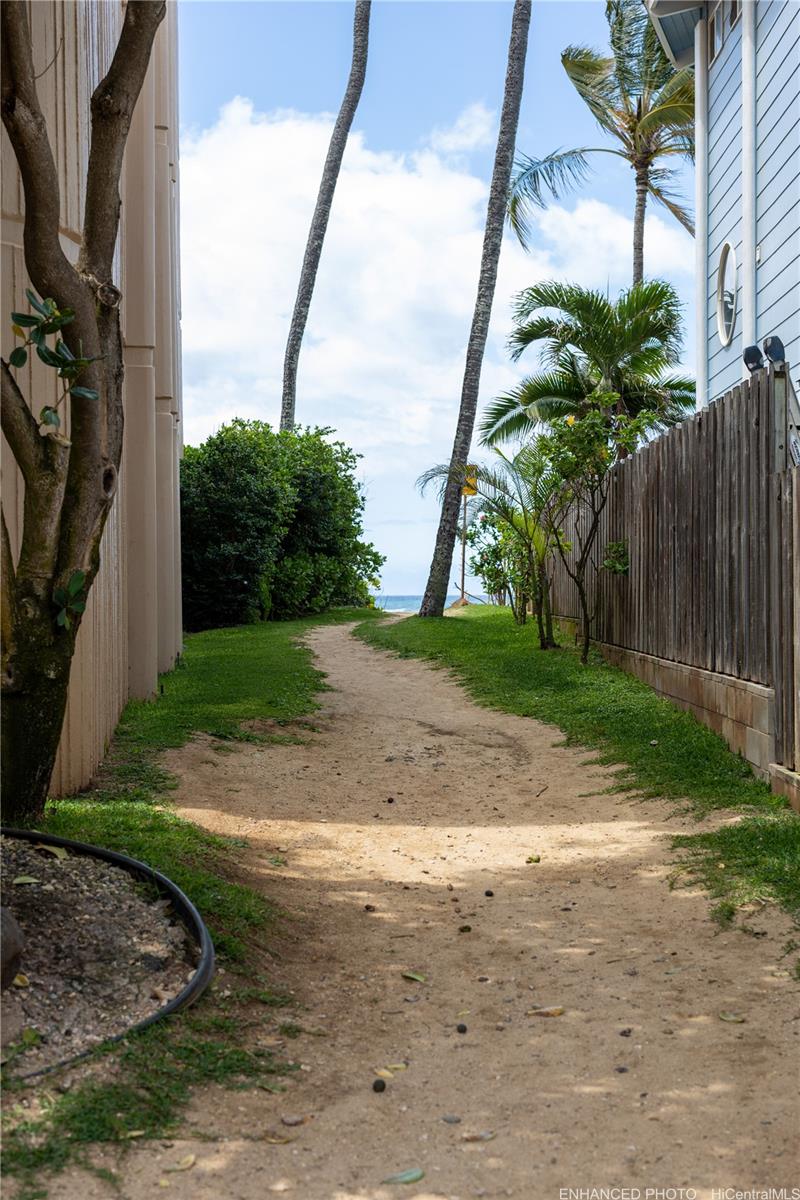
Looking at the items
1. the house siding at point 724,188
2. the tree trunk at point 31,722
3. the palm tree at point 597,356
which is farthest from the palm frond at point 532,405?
the tree trunk at point 31,722

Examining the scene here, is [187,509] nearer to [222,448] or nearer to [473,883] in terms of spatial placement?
[222,448]

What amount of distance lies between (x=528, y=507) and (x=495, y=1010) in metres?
10.8

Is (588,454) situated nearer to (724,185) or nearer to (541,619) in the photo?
(541,619)

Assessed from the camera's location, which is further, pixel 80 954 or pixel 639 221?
pixel 639 221

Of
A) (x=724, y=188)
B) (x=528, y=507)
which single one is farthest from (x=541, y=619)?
(x=724, y=188)

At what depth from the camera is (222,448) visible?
1942 cm

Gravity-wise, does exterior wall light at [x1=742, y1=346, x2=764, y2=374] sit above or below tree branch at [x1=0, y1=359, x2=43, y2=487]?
above

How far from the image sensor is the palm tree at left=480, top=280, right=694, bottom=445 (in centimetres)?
1942

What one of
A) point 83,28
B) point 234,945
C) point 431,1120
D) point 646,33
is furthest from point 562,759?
point 646,33

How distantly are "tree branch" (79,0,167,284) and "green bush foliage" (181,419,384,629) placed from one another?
46.0ft

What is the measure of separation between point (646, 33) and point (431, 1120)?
2284cm

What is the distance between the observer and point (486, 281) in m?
18.4

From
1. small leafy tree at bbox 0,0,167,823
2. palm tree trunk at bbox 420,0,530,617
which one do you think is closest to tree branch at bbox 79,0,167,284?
small leafy tree at bbox 0,0,167,823

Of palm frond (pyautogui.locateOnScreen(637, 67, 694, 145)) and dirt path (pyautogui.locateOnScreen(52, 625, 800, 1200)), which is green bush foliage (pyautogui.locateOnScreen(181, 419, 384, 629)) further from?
dirt path (pyautogui.locateOnScreen(52, 625, 800, 1200))
